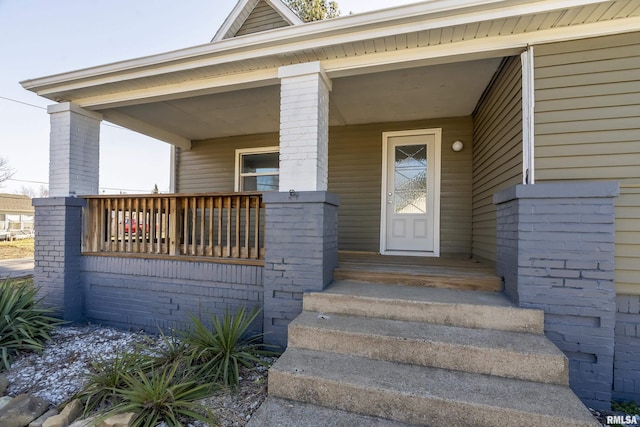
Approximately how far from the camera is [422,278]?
9.52 ft

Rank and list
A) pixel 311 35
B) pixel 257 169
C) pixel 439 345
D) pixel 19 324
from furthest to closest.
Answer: pixel 257 169
pixel 19 324
pixel 311 35
pixel 439 345

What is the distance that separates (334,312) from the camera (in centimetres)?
260

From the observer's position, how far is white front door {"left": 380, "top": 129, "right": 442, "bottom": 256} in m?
4.57

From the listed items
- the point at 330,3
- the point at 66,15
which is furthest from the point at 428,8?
the point at 330,3

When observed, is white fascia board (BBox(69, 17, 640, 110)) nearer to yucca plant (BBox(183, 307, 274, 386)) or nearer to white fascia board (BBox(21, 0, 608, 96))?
Answer: white fascia board (BBox(21, 0, 608, 96))

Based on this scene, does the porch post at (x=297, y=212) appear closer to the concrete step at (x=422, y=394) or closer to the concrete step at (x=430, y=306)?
the concrete step at (x=430, y=306)

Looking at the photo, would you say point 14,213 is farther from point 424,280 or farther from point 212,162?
point 424,280

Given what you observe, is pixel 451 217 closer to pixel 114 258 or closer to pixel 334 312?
pixel 334 312

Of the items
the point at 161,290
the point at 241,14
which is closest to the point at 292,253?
the point at 161,290

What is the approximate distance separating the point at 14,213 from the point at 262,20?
29.2 metres

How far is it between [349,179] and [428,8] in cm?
287

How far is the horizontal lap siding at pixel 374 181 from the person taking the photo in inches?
175

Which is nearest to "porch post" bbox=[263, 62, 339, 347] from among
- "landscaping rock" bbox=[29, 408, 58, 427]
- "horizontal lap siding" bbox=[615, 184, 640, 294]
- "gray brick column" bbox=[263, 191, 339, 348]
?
"gray brick column" bbox=[263, 191, 339, 348]

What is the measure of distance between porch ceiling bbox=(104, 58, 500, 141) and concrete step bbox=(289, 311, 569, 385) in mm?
2685
